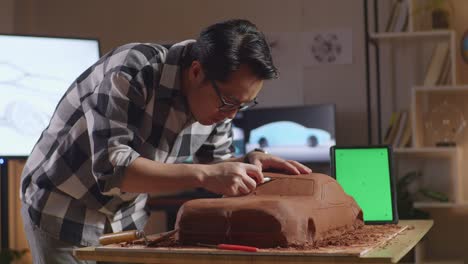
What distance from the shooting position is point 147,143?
1.68 m

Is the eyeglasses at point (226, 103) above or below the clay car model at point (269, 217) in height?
above

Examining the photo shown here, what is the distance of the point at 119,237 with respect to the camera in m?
1.46

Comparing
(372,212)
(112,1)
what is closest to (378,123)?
(112,1)

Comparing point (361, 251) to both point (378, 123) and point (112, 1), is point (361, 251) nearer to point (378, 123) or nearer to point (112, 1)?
point (378, 123)

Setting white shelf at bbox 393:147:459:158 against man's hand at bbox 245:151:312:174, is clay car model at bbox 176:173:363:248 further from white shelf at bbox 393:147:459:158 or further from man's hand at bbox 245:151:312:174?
white shelf at bbox 393:147:459:158

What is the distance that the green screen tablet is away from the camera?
196 centimetres

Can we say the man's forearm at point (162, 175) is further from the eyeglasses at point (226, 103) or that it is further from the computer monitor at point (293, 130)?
the computer monitor at point (293, 130)

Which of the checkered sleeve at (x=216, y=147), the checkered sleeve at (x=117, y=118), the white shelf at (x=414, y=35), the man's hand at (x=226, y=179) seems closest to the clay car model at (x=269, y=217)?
the man's hand at (x=226, y=179)

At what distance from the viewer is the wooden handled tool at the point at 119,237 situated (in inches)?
56.7

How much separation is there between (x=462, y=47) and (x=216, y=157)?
2630 millimetres

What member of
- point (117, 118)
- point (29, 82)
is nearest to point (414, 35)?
point (29, 82)

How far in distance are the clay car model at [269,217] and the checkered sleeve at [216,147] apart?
0.36m

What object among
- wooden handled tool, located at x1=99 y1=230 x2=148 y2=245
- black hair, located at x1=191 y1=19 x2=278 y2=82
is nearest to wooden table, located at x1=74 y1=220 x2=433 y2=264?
wooden handled tool, located at x1=99 y1=230 x2=148 y2=245

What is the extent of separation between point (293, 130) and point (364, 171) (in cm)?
237
